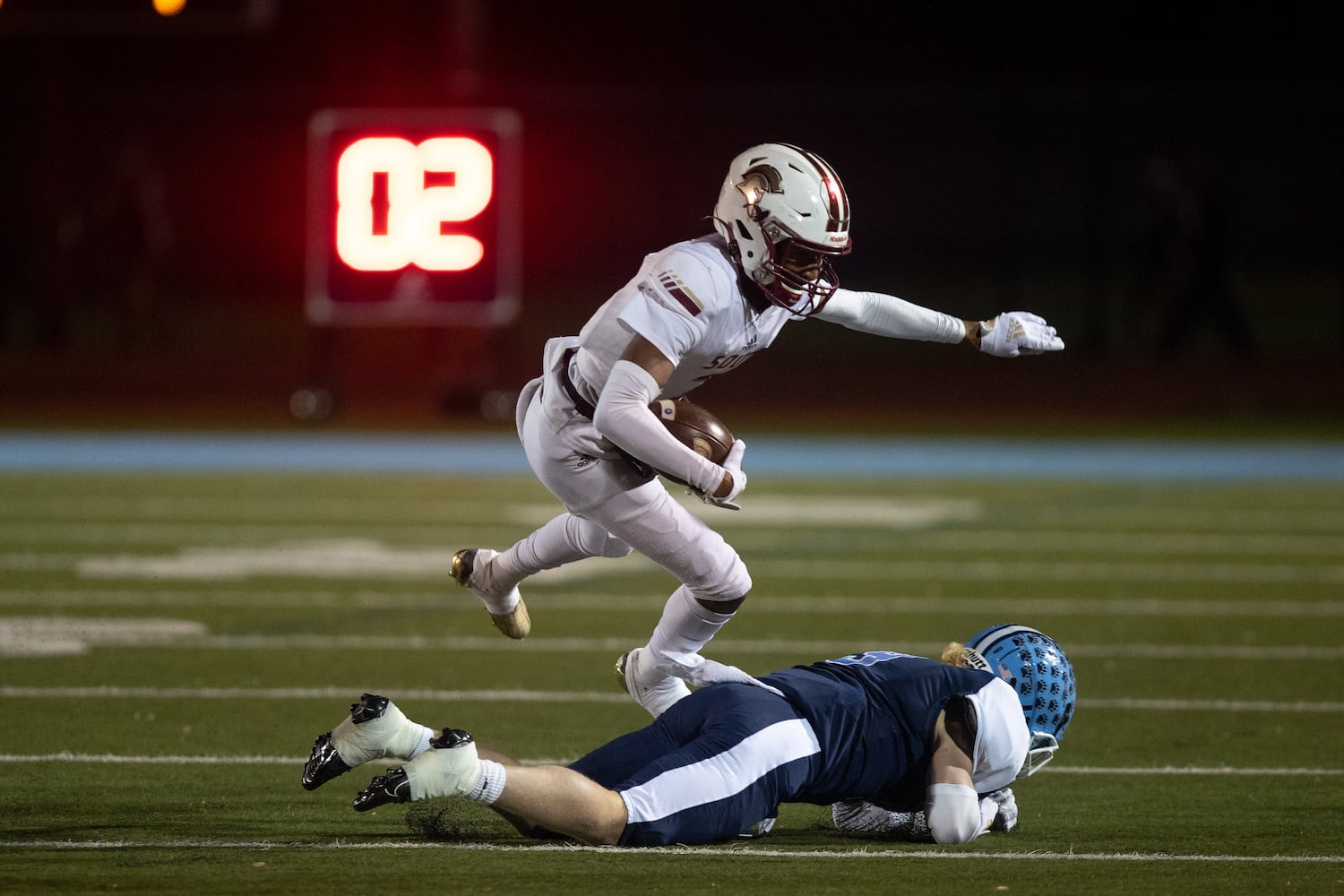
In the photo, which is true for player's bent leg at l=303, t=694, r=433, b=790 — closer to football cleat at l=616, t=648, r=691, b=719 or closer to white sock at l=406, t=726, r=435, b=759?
white sock at l=406, t=726, r=435, b=759

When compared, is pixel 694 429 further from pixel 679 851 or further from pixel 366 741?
pixel 366 741

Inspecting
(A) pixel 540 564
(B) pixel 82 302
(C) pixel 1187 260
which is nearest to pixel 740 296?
(A) pixel 540 564

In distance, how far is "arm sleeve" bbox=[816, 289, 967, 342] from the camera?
5023 millimetres

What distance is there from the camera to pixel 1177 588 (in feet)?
28.1

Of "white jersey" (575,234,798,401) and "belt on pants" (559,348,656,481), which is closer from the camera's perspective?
"white jersey" (575,234,798,401)

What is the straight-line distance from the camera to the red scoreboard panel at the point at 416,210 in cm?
1377

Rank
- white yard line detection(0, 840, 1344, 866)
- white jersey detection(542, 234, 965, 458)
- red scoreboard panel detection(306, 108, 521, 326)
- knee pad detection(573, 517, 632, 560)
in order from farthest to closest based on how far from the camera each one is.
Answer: red scoreboard panel detection(306, 108, 521, 326)
knee pad detection(573, 517, 632, 560)
white jersey detection(542, 234, 965, 458)
white yard line detection(0, 840, 1344, 866)

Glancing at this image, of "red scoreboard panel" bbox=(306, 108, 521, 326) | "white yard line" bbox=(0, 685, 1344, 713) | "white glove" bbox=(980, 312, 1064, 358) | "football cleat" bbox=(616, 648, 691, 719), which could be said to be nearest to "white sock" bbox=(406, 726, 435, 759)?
"football cleat" bbox=(616, 648, 691, 719)

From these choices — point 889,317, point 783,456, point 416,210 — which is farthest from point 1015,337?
point 416,210

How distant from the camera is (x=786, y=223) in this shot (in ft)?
15.4

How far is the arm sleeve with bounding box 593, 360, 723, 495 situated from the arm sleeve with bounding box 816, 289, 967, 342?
0.64 meters

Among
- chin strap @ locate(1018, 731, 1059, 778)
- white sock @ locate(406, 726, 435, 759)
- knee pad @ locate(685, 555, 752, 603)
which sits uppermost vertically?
knee pad @ locate(685, 555, 752, 603)

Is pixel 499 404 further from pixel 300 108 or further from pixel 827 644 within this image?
pixel 827 644

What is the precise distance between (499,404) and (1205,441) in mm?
5446
